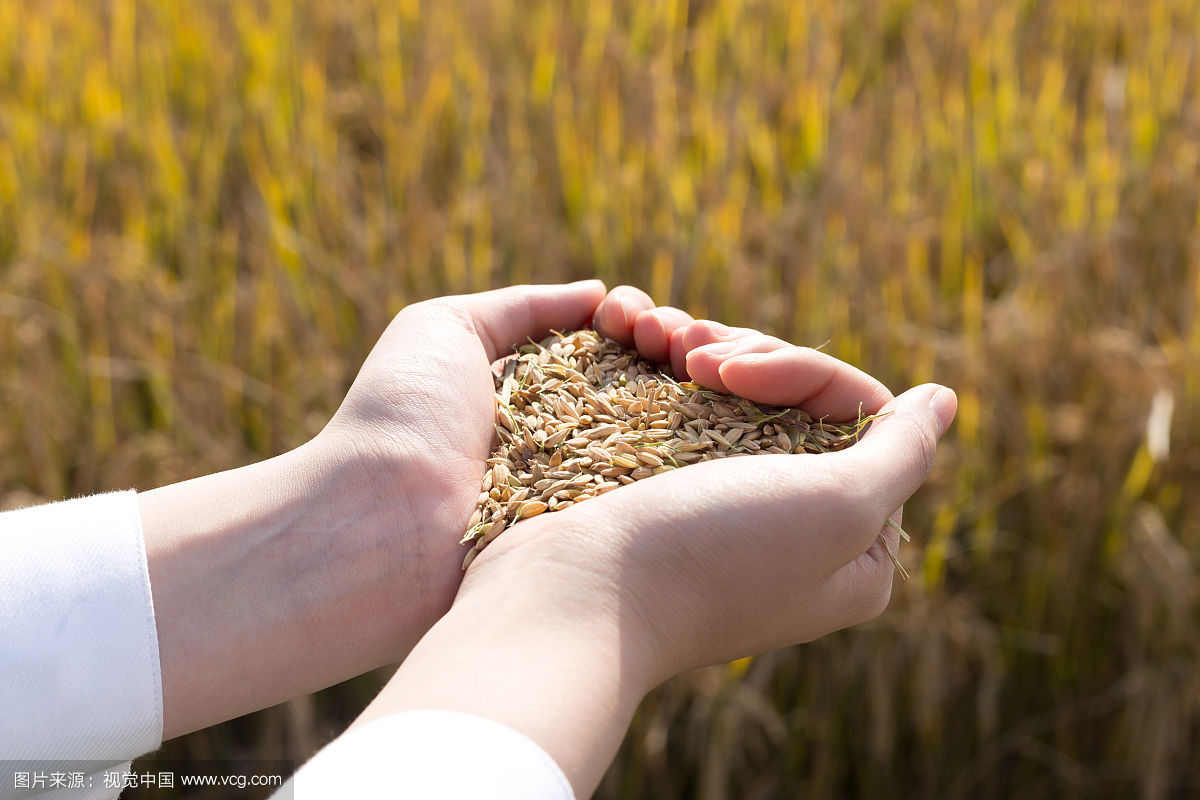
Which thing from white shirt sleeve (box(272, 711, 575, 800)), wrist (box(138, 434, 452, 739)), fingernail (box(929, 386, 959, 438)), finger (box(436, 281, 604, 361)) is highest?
finger (box(436, 281, 604, 361))

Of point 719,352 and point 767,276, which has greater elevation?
point 719,352

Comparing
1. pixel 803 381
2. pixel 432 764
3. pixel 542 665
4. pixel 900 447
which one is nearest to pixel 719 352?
pixel 803 381

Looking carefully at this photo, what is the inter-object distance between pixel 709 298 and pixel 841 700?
73cm

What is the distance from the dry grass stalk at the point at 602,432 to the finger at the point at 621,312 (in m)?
0.05

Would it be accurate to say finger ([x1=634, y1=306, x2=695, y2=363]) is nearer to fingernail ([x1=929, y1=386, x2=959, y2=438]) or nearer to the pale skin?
the pale skin

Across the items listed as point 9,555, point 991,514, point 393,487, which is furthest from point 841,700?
point 9,555

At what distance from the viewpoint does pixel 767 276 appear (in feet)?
5.82

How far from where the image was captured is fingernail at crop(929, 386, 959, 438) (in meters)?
1.15

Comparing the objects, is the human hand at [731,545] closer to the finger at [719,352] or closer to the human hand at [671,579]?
the human hand at [671,579]

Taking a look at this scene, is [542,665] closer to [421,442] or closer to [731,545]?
[731,545]

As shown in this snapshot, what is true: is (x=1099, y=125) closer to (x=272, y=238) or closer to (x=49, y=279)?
(x=272, y=238)

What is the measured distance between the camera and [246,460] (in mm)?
1696

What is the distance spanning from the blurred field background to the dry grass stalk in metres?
0.44

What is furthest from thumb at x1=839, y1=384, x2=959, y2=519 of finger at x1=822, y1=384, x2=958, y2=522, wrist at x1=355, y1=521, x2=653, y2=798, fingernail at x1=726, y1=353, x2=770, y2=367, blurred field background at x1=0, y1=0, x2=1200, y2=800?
blurred field background at x1=0, y1=0, x2=1200, y2=800
